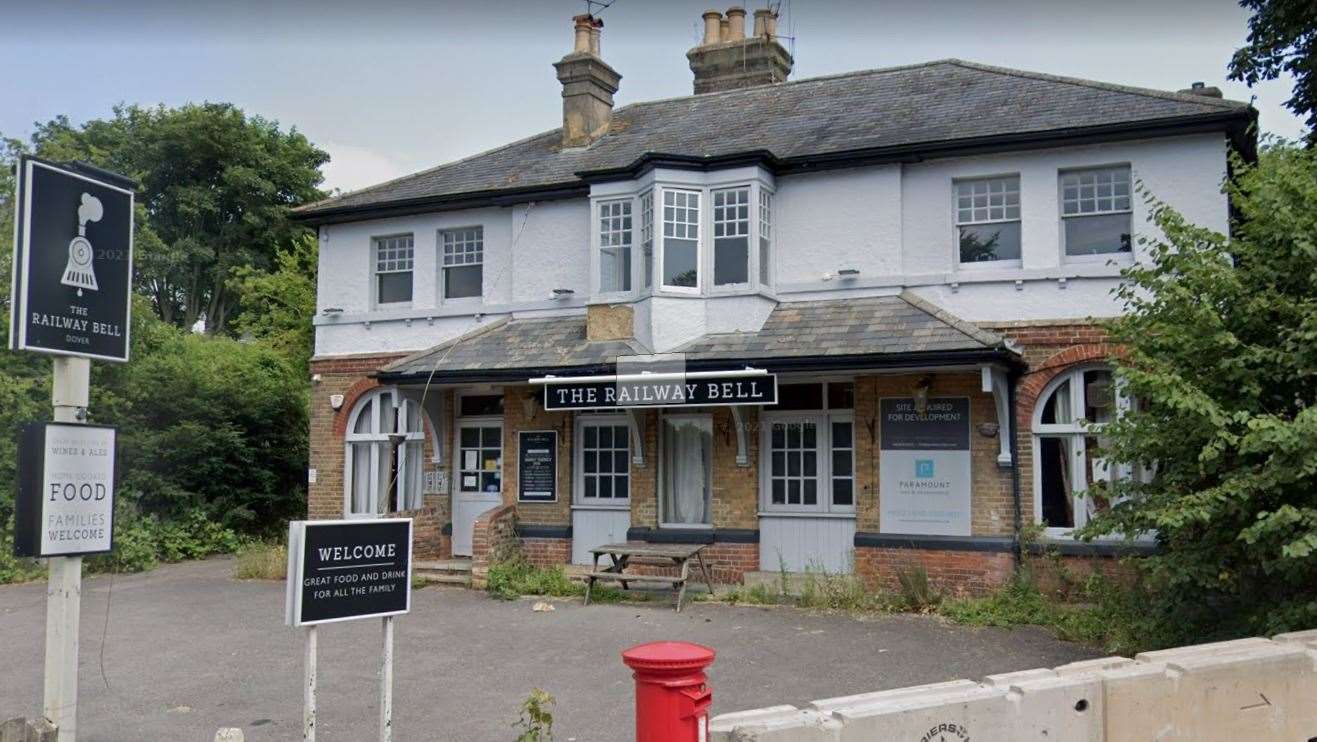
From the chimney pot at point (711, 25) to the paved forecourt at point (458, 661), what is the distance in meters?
12.1

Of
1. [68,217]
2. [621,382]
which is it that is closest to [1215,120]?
[621,382]

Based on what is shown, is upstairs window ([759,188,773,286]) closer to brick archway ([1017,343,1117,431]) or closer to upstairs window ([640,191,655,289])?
upstairs window ([640,191,655,289])

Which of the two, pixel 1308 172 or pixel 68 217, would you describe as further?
pixel 1308 172

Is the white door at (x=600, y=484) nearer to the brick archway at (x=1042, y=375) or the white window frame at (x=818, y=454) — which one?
the white window frame at (x=818, y=454)

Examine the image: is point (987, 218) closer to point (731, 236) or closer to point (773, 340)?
point (773, 340)

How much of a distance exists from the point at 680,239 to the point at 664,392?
260cm

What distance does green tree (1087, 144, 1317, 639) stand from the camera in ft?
25.5

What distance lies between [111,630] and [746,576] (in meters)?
7.95

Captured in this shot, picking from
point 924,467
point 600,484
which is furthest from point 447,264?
point 924,467

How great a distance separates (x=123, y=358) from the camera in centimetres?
670

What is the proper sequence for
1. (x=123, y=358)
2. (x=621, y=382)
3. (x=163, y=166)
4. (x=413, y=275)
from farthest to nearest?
1. (x=163, y=166)
2. (x=413, y=275)
3. (x=621, y=382)
4. (x=123, y=358)

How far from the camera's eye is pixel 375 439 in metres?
17.8

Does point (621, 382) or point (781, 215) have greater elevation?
point (781, 215)

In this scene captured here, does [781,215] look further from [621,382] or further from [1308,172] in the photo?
[1308,172]
